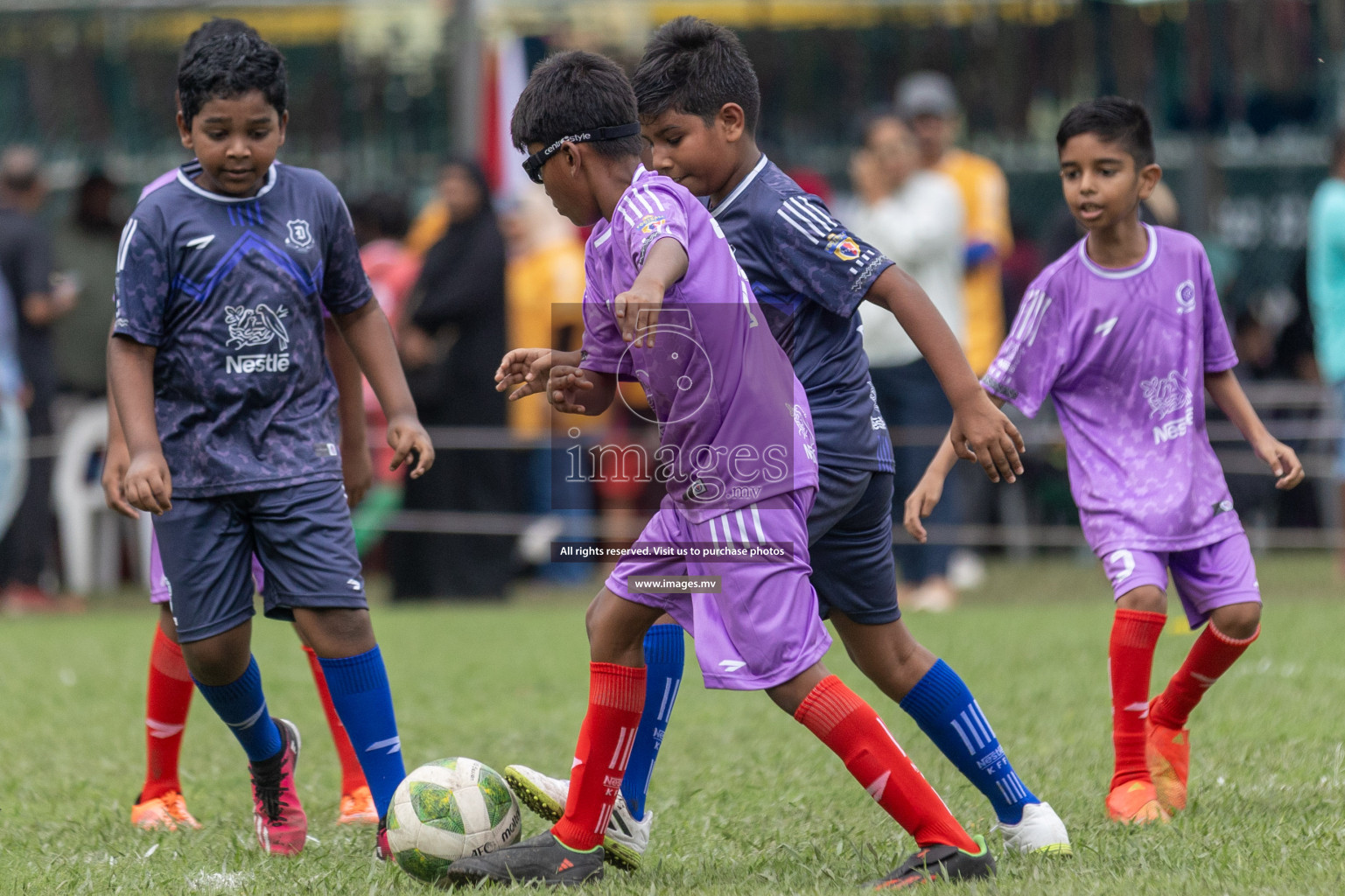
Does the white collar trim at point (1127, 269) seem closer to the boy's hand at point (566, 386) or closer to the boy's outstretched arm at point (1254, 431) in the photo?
the boy's outstretched arm at point (1254, 431)

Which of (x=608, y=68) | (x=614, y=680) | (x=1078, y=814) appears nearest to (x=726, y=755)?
(x=1078, y=814)

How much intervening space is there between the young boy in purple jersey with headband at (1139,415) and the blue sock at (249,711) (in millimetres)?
2088

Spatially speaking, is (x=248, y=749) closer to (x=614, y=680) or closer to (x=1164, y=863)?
(x=614, y=680)

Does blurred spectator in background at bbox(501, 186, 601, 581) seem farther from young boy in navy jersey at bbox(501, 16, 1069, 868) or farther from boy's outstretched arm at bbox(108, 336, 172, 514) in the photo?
young boy in navy jersey at bbox(501, 16, 1069, 868)

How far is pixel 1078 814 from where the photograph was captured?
4555mm

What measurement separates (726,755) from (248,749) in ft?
5.57

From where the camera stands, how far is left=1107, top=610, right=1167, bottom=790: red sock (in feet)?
15.0

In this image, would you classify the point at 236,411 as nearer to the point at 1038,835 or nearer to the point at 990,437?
the point at 990,437

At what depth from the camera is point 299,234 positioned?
4480 millimetres

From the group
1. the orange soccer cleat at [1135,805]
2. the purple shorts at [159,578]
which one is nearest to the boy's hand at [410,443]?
the purple shorts at [159,578]

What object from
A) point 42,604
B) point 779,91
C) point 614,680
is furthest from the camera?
point 779,91

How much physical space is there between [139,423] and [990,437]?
2.01m

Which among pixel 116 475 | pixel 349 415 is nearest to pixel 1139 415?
pixel 349 415

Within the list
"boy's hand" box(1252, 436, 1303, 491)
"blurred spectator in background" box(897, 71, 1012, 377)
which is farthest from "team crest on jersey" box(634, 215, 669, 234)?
"blurred spectator in background" box(897, 71, 1012, 377)
